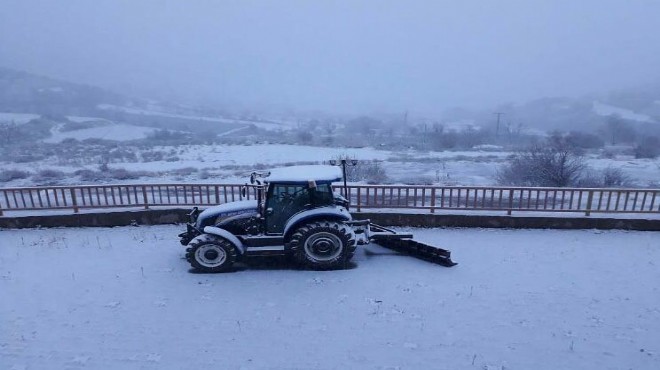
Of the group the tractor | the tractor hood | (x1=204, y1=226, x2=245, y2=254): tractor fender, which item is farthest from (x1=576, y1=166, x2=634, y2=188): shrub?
(x1=204, y1=226, x2=245, y2=254): tractor fender

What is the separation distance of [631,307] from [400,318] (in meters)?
3.45

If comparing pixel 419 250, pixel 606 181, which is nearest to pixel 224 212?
pixel 419 250

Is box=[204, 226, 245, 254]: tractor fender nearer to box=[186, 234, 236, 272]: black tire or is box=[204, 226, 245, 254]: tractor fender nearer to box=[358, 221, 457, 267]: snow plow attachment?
box=[186, 234, 236, 272]: black tire

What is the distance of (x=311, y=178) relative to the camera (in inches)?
267

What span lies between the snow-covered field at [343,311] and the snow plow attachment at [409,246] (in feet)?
0.63

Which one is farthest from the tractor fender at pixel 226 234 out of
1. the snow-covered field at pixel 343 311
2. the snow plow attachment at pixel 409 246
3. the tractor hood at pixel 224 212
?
the snow plow attachment at pixel 409 246

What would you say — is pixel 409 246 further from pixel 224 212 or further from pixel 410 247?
pixel 224 212

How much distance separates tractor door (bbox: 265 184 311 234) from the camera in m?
6.93

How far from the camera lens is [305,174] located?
7039 mm

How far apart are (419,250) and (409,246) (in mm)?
217

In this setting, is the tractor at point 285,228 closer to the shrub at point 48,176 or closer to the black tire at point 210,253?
the black tire at point 210,253

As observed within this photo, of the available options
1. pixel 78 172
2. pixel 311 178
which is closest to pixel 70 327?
pixel 311 178

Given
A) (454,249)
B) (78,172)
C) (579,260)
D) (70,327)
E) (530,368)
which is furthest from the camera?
(78,172)

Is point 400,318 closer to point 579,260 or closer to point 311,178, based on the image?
point 311,178
